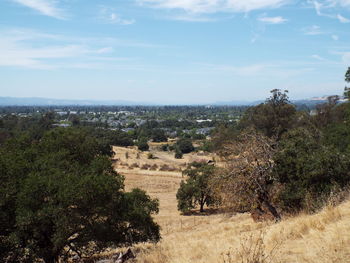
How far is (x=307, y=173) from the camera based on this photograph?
13656 mm

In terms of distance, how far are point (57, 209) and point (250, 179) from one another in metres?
7.98

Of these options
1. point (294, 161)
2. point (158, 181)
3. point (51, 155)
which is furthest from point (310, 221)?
point (158, 181)

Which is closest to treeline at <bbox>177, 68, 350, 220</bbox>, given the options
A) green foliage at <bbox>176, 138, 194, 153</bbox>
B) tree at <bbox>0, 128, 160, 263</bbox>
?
tree at <bbox>0, 128, 160, 263</bbox>

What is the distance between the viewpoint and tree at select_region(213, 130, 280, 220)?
1433cm

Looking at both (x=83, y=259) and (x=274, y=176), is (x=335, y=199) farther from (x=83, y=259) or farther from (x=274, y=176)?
(x=83, y=259)

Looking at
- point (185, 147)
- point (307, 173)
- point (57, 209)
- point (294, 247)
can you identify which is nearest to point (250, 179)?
point (307, 173)

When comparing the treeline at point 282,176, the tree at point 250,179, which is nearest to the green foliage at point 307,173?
the treeline at point 282,176

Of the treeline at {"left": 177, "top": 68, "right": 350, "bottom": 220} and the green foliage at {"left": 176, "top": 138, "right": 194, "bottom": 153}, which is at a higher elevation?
the treeline at {"left": 177, "top": 68, "right": 350, "bottom": 220}

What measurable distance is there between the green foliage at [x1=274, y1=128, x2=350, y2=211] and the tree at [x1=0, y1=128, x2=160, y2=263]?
594 centimetres

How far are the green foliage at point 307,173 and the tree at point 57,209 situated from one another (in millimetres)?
5939

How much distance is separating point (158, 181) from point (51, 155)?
33.8 m

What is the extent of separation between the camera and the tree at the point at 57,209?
384 inches

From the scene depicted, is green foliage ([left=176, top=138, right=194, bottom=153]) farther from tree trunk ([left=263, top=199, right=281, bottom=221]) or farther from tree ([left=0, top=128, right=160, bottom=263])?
tree ([left=0, top=128, right=160, bottom=263])

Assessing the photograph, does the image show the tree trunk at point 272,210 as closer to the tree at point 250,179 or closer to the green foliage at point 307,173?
the tree at point 250,179
